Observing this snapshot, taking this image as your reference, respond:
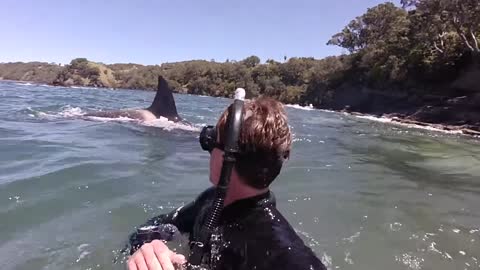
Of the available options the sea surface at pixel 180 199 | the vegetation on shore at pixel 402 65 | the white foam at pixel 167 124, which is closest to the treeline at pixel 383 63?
the vegetation on shore at pixel 402 65

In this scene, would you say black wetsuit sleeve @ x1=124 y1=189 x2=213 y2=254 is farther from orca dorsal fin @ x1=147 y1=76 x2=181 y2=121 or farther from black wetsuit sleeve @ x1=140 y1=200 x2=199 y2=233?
orca dorsal fin @ x1=147 y1=76 x2=181 y2=121

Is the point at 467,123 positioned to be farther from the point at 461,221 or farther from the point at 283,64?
the point at 283,64

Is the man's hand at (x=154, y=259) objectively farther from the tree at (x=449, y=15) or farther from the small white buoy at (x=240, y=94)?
the tree at (x=449, y=15)

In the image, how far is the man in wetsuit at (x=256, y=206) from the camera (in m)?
2.04

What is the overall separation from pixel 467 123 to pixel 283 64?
64.7 m

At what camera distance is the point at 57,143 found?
932 centimetres

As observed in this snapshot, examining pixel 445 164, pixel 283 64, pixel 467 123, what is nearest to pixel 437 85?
pixel 467 123

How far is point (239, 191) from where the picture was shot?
2.21 m

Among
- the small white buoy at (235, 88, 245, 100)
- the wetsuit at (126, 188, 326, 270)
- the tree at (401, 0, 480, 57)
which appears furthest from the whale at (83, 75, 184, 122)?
the tree at (401, 0, 480, 57)

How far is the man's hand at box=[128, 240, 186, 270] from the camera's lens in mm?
1737

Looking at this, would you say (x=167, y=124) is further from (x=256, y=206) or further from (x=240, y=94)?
(x=240, y=94)

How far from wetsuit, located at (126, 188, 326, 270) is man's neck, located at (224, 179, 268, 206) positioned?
2 cm

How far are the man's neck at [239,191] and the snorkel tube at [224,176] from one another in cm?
28

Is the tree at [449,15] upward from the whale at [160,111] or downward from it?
upward
